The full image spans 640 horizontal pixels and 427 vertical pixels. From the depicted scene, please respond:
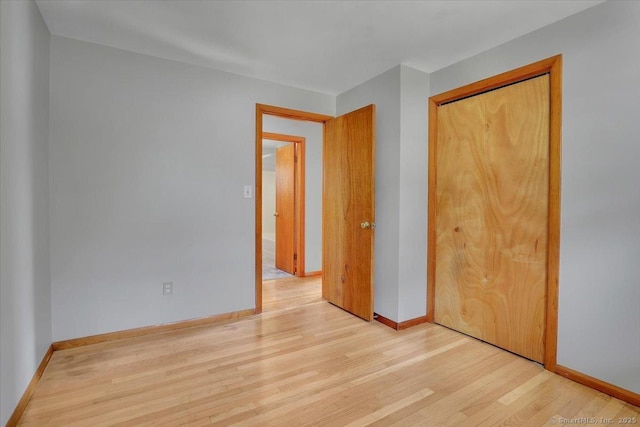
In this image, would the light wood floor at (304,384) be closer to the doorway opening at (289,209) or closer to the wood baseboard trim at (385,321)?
the wood baseboard trim at (385,321)

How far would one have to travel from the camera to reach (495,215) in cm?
235

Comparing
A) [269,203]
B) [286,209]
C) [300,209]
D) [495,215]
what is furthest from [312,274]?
[269,203]

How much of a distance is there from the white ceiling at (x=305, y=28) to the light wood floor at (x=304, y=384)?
2252 mm

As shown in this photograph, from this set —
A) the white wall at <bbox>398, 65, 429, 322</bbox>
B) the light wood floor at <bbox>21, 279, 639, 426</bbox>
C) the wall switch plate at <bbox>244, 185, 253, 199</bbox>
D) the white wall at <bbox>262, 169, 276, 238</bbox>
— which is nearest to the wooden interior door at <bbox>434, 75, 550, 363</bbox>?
the white wall at <bbox>398, 65, 429, 322</bbox>

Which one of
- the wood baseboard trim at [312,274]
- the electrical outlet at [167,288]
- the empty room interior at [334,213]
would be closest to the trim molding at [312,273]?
the wood baseboard trim at [312,274]

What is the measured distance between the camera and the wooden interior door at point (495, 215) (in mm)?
2111

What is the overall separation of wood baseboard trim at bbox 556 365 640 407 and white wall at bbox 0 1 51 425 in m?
2.96

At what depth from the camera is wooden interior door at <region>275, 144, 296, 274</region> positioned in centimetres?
471

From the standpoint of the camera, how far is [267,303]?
3352mm

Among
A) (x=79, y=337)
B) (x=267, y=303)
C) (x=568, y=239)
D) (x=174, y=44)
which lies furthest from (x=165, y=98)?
(x=568, y=239)

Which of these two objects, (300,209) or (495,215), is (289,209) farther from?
(495,215)

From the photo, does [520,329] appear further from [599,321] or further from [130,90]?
[130,90]

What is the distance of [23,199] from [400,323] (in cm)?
269

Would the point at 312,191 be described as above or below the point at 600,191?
above
